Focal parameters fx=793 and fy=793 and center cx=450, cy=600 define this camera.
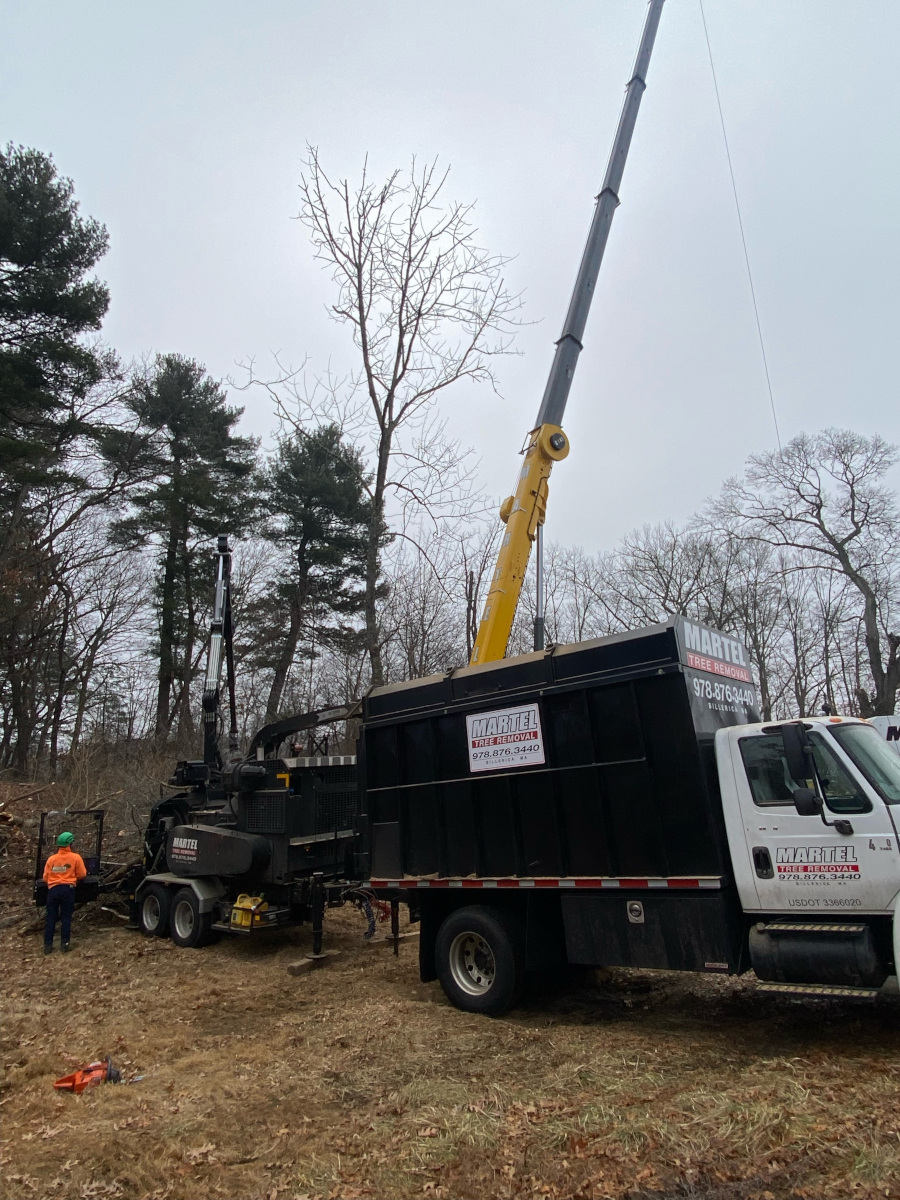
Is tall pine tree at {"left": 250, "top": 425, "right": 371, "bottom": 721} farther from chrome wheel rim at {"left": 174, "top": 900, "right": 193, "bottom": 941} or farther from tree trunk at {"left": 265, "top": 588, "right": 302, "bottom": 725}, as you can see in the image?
chrome wheel rim at {"left": 174, "top": 900, "right": 193, "bottom": 941}

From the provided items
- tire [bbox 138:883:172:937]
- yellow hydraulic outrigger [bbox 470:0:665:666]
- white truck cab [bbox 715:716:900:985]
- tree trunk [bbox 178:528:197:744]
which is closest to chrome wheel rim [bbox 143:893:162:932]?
tire [bbox 138:883:172:937]

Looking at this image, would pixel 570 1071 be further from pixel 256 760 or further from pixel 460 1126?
pixel 256 760

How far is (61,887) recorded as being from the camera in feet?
35.2

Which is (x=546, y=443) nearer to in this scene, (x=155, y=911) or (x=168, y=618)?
(x=155, y=911)

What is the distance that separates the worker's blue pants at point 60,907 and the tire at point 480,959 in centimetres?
590

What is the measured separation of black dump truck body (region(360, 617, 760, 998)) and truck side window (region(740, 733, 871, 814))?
1.04ft

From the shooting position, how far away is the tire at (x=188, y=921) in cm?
1088

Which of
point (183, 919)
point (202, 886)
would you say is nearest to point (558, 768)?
point (202, 886)

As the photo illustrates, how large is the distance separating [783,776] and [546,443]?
5529 mm

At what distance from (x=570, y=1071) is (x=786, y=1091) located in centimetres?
144

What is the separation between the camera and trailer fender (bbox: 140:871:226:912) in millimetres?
10945

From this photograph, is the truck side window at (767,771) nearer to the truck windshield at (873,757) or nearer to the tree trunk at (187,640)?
the truck windshield at (873,757)

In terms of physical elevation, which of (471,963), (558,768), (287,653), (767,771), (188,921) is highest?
(287,653)

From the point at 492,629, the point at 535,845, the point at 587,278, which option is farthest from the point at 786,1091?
the point at 587,278
